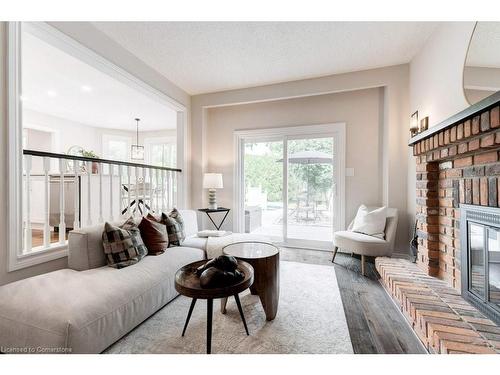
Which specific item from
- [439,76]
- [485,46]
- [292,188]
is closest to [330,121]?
[292,188]

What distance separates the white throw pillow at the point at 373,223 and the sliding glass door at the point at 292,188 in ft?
1.70

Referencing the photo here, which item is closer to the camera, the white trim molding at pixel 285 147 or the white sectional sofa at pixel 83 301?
the white sectional sofa at pixel 83 301

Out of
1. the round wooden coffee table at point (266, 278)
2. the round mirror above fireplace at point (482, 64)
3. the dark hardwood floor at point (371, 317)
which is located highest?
the round mirror above fireplace at point (482, 64)

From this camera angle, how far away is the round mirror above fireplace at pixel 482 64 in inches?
56.4


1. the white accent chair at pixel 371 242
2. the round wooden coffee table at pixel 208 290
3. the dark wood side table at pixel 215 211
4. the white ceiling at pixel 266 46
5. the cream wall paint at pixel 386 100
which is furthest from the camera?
the dark wood side table at pixel 215 211

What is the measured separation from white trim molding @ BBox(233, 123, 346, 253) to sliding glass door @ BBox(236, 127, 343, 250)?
0.02 meters

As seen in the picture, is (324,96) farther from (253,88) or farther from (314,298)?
(314,298)

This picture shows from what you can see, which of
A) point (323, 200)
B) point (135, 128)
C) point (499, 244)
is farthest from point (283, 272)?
point (135, 128)

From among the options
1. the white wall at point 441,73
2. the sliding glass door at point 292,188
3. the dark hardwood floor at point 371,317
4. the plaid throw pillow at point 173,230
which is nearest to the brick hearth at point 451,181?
the white wall at point 441,73

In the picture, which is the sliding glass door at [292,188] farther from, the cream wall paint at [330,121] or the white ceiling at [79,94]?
the white ceiling at [79,94]

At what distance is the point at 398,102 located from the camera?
3084 millimetres

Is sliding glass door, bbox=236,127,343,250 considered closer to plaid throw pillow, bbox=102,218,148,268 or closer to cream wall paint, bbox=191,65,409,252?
cream wall paint, bbox=191,65,409,252

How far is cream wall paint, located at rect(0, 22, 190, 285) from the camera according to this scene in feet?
5.54

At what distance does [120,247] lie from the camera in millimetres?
1926
